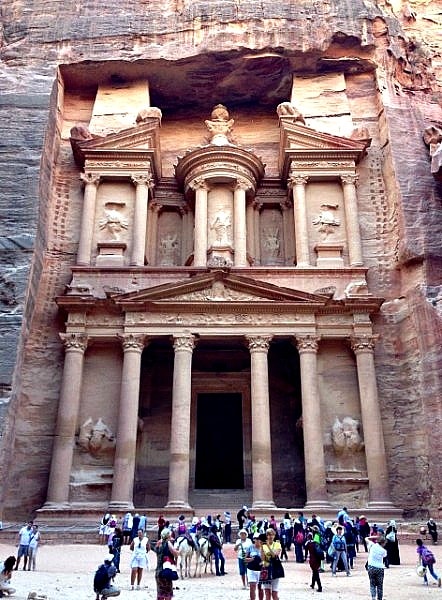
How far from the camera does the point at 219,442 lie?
24.8 meters

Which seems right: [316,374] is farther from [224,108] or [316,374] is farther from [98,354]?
[224,108]

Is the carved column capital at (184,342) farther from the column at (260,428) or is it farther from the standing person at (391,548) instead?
the standing person at (391,548)

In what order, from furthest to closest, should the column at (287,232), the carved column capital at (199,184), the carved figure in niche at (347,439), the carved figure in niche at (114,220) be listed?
the column at (287,232)
the carved column capital at (199,184)
the carved figure in niche at (114,220)
the carved figure in niche at (347,439)

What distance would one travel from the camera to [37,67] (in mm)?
28141

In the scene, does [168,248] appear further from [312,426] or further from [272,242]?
[312,426]

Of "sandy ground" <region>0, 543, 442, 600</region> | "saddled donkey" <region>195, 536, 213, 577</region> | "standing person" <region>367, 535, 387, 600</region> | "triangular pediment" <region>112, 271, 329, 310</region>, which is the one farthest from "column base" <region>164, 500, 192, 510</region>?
"standing person" <region>367, 535, 387, 600</region>

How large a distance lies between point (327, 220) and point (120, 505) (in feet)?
46.0

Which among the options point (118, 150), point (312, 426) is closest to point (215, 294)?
point (312, 426)

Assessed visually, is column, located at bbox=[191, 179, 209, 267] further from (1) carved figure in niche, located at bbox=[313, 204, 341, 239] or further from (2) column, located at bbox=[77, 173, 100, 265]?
(1) carved figure in niche, located at bbox=[313, 204, 341, 239]

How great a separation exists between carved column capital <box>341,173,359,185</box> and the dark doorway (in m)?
10.1

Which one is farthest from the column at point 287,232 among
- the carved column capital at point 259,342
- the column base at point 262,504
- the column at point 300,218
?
the column base at point 262,504

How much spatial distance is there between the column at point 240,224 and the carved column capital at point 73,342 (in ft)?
22.6

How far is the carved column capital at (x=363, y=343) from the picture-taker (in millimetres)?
22453

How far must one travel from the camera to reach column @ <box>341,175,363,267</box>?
2472cm
